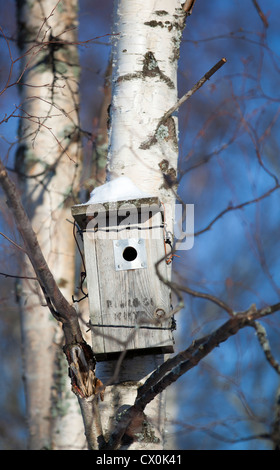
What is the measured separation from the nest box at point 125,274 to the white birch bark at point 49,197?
1093mm

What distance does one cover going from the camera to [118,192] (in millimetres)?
2111

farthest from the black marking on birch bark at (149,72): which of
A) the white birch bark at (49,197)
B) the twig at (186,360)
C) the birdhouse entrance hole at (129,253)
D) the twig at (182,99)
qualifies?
the twig at (186,360)

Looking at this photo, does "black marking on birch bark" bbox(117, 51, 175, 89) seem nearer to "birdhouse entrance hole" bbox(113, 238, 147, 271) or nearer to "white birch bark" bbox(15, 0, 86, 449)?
"birdhouse entrance hole" bbox(113, 238, 147, 271)

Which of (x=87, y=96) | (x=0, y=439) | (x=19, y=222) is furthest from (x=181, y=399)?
(x=19, y=222)

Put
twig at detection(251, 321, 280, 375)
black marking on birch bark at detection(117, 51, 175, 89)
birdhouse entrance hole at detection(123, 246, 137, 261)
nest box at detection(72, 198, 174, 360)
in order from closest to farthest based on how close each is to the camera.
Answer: twig at detection(251, 321, 280, 375)
nest box at detection(72, 198, 174, 360)
birdhouse entrance hole at detection(123, 246, 137, 261)
black marking on birch bark at detection(117, 51, 175, 89)

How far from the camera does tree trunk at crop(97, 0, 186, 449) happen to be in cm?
224

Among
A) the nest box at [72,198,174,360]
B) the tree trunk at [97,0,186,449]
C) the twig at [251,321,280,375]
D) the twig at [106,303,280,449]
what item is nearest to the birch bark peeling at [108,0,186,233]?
the tree trunk at [97,0,186,449]

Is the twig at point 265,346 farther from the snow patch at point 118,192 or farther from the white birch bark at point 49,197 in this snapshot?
the white birch bark at point 49,197

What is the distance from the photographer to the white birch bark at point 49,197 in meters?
3.23

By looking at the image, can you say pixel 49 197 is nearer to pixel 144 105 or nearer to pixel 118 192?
pixel 144 105

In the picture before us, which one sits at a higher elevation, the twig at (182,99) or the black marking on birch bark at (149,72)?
the black marking on birch bark at (149,72)

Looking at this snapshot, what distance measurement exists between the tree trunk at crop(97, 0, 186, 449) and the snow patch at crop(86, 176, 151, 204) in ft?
0.27
